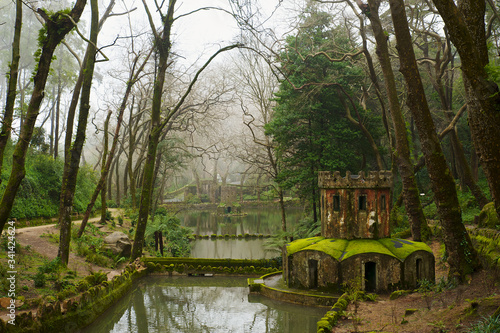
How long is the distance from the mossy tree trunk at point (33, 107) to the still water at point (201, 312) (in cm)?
435

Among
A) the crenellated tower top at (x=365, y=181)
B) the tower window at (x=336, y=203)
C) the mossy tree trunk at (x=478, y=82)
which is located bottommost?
the tower window at (x=336, y=203)

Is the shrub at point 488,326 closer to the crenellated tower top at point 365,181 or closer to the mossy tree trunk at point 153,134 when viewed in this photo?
the crenellated tower top at point 365,181

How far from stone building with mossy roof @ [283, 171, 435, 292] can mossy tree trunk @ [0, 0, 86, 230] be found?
9.29 m

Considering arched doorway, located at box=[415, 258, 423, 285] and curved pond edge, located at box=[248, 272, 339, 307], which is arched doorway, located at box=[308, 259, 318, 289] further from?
arched doorway, located at box=[415, 258, 423, 285]

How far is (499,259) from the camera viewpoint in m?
9.65

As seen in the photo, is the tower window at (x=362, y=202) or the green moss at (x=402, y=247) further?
the tower window at (x=362, y=202)

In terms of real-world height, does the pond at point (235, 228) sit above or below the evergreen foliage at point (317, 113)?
below

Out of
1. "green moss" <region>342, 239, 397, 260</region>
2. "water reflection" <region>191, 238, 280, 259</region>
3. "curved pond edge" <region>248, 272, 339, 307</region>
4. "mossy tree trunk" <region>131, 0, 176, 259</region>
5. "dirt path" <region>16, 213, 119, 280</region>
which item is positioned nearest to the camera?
"curved pond edge" <region>248, 272, 339, 307</region>

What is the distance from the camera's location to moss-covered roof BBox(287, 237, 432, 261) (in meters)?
12.7

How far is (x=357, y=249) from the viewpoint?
12.9m

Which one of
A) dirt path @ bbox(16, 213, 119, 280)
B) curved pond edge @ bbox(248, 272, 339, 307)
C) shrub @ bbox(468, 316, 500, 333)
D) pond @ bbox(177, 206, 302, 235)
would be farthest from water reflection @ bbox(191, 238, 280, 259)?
shrub @ bbox(468, 316, 500, 333)

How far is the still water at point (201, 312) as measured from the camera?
35.4 feet

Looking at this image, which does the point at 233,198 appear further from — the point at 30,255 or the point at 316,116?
the point at 30,255

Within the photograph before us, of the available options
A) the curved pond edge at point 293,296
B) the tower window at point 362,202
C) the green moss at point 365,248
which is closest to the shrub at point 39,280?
the curved pond edge at point 293,296
